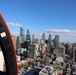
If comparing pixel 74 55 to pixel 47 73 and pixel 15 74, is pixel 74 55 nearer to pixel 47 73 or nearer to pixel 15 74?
pixel 47 73

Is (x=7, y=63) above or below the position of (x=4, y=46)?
below

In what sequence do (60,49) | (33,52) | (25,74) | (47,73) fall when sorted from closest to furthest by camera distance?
(47,73), (25,74), (33,52), (60,49)

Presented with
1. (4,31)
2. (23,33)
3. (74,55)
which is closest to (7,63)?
(4,31)

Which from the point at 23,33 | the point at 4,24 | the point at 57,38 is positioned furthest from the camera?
the point at 23,33

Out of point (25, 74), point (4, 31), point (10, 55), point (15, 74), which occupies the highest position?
point (4, 31)

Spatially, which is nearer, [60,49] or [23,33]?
[60,49]

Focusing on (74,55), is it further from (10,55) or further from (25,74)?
(10,55)

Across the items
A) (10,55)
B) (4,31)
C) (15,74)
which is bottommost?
(15,74)

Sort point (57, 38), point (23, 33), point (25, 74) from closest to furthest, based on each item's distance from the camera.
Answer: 1. point (25, 74)
2. point (57, 38)
3. point (23, 33)

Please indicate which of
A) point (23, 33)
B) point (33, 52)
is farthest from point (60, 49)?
point (23, 33)
